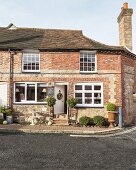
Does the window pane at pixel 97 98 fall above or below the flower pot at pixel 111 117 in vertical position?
above

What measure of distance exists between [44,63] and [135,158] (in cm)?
1112

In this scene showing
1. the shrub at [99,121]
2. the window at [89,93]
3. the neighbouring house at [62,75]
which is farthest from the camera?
the window at [89,93]

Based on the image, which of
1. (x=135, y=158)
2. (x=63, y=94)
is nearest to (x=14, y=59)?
(x=63, y=94)

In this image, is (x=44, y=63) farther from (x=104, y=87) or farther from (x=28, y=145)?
(x=28, y=145)

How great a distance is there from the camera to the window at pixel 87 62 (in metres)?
18.4

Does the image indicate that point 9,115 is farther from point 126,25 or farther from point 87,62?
point 126,25

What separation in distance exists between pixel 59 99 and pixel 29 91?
254 centimetres

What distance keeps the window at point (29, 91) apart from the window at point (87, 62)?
10.9 ft

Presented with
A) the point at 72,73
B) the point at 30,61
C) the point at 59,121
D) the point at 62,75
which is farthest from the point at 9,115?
the point at 72,73

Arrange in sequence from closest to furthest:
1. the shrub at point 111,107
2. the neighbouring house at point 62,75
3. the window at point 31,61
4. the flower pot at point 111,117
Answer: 1. the flower pot at point 111,117
2. the shrub at point 111,107
3. the neighbouring house at point 62,75
4. the window at point 31,61

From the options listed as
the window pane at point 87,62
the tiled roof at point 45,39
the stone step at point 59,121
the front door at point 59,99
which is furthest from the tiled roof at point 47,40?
the stone step at point 59,121

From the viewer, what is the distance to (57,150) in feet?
32.6

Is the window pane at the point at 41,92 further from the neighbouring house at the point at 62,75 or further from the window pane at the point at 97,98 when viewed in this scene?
the window pane at the point at 97,98

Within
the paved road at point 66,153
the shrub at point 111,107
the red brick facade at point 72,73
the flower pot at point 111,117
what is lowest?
the paved road at point 66,153
